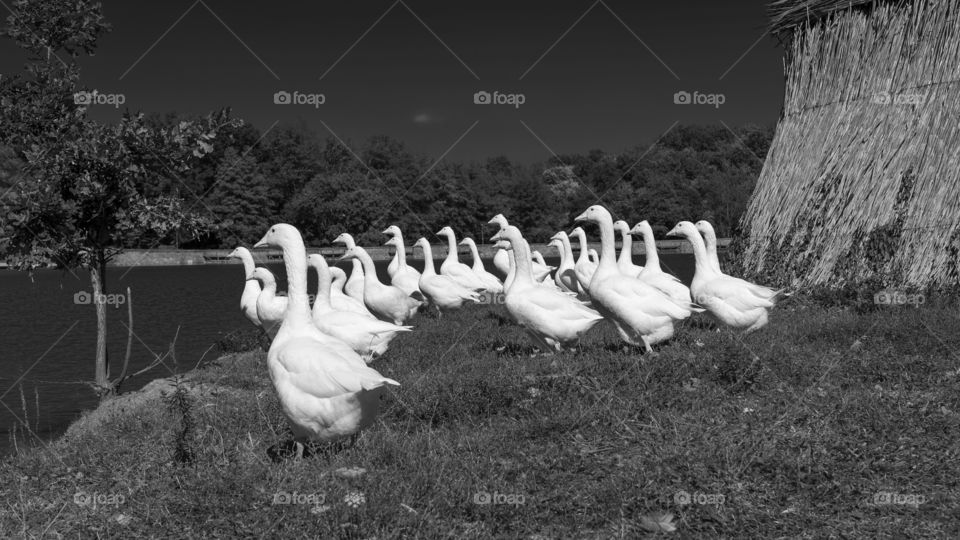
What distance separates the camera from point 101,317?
11.3m

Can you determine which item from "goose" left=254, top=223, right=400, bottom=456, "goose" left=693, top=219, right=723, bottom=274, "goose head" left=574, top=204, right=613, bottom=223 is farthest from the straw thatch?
"goose" left=254, top=223, right=400, bottom=456

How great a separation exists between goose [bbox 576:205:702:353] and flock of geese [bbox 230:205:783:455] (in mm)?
14

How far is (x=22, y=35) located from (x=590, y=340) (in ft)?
29.5

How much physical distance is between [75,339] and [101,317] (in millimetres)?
11840

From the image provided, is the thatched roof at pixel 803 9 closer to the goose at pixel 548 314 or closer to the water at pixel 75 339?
the goose at pixel 548 314

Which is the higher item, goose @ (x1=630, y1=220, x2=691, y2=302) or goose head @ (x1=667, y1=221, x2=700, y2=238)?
goose head @ (x1=667, y1=221, x2=700, y2=238)

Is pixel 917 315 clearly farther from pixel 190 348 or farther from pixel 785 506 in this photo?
pixel 190 348

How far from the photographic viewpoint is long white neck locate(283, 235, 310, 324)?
7.23 metres

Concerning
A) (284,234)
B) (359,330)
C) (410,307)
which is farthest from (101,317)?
(410,307)

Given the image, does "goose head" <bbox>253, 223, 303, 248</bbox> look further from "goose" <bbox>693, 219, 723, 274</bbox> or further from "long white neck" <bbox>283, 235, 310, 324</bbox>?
"goose" <bbox>693, 219, 723, 274</bbox>

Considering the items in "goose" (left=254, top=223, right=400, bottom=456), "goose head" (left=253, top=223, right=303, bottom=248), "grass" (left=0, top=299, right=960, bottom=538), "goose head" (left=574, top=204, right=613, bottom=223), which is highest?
"goose head" (left=574, top=204, right=613, bottom=223)

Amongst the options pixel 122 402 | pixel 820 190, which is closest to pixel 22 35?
pixel 122 402

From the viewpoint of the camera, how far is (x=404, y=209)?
249 ft

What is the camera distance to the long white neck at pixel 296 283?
723 centimetres
